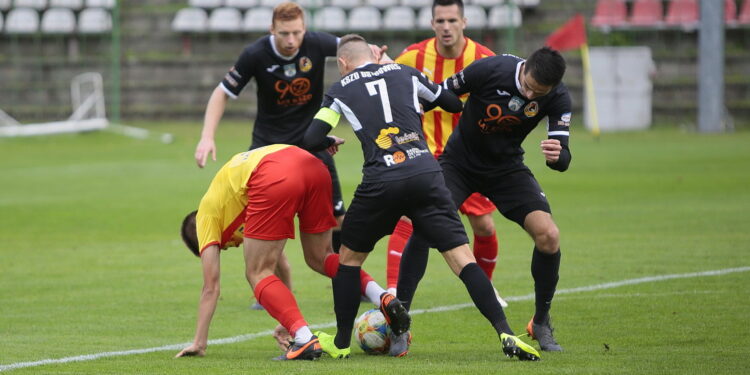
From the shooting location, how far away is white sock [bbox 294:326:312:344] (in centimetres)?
671

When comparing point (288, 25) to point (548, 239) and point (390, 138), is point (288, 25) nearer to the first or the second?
point (390, 138)

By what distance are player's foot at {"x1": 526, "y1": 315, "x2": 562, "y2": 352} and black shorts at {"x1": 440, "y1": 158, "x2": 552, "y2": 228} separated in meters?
0.67

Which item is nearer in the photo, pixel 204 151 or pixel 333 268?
pixel 333 268

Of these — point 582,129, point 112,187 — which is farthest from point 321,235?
point 582,129

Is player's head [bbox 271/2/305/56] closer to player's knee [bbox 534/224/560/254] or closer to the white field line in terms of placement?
the white field line

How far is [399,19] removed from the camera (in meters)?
31.4

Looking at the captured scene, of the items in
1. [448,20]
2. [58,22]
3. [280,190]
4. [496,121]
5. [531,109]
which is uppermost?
[448,20]

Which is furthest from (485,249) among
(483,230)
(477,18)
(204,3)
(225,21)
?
(204,3)

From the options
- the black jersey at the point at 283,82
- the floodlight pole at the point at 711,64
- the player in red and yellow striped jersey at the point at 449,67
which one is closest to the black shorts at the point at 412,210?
the player in red and yellow striped jersey at the point at 449,67

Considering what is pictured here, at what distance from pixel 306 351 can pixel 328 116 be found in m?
1.39

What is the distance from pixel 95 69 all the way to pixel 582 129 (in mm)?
13830

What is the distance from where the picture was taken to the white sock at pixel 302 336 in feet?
22.0

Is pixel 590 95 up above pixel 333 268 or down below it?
below

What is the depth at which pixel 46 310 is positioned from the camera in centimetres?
894
